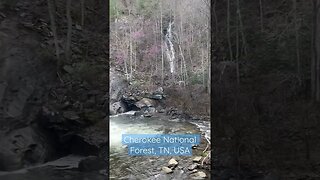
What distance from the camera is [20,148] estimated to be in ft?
9.02

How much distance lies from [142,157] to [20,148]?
80cm

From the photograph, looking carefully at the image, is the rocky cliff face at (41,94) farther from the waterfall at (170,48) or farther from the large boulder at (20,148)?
the waterfall at (170,48)

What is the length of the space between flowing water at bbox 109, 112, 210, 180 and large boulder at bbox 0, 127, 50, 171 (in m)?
0.49

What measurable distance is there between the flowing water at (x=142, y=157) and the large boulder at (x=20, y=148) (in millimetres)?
490

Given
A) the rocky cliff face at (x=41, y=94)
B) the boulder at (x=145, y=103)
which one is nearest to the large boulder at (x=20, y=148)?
the rocky cliff face at (x=41, y=94)

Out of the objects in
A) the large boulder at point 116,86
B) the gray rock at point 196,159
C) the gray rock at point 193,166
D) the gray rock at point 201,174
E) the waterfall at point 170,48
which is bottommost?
the gray rock at point 201,174

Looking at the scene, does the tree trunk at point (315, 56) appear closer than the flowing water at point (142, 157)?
No

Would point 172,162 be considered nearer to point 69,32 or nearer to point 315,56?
point 69,32

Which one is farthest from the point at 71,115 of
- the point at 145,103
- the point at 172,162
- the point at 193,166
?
the point at 193,166

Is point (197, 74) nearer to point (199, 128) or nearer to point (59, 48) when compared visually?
point (199, 128)

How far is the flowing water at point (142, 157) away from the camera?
2734mm

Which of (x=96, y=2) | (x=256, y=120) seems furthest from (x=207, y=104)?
(x=96, y=2)

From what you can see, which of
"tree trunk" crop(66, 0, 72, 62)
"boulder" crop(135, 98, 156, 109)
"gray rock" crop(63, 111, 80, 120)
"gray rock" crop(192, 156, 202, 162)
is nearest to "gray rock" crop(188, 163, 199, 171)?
"gray rock" crop(192, 156, 202, 162)

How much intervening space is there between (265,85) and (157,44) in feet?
2.58
